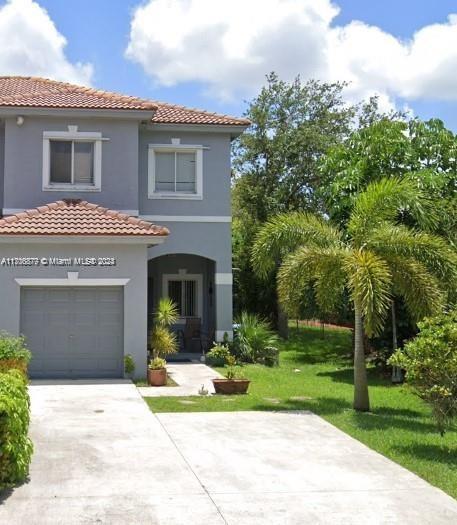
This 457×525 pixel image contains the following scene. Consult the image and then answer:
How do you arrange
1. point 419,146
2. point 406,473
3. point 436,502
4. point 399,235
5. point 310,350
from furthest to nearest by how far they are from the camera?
1. point 310,350
2. point 419,146
3. point 399,235
4. point 406,473
5. point 436,502

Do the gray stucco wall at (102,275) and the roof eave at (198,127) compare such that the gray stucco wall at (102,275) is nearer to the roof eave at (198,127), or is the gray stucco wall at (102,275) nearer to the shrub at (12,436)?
the roof eave at (198,127)

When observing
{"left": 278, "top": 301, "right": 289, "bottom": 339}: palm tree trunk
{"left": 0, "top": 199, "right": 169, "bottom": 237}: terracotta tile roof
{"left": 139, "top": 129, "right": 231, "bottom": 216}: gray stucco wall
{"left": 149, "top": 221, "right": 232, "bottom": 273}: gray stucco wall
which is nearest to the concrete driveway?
{"left": 0, "top": 199, "right": 169, "bottom": 237}: terracotta tile roof

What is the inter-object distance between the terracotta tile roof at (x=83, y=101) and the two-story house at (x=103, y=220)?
0.14 feet

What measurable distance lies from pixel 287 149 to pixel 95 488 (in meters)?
24.2

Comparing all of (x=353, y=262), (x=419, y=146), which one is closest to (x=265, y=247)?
(x=353, y=262)

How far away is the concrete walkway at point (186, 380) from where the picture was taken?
50.0 feet

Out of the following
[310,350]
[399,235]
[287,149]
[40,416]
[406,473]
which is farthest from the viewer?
[287,149]

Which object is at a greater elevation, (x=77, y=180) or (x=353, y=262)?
(x=77, y=180)

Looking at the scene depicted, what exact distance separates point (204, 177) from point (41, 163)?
5049mm

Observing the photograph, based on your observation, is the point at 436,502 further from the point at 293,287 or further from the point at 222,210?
the point at 222,210

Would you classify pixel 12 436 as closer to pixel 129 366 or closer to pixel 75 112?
pixel 129 366

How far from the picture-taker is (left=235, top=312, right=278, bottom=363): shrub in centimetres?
2130

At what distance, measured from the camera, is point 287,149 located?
30.3 metres

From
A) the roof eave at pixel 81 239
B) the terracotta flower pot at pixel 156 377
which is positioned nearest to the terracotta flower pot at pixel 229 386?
the terracotta flower pot at pixel 156 377
